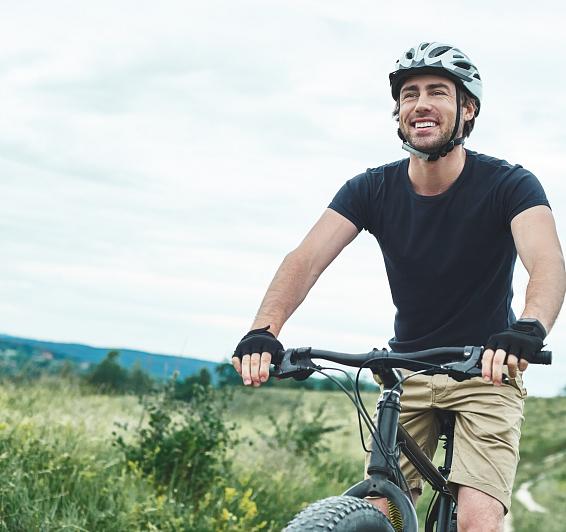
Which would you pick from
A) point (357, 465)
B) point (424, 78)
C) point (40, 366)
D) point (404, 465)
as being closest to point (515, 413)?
point (404, 465)

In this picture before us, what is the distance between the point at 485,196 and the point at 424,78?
0.63 metres

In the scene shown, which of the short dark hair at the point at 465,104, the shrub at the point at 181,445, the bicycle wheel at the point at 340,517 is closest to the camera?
the bicycle wheel at the point at 340,517

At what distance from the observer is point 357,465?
45.9 feet

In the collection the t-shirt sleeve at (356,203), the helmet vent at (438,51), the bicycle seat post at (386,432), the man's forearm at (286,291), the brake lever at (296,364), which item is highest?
the helmet vent at (438,51)

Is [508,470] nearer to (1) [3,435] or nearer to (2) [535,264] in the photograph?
(2) [535,264]

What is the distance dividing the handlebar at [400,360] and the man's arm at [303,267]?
1.77 feet

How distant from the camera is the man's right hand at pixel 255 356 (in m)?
3.80

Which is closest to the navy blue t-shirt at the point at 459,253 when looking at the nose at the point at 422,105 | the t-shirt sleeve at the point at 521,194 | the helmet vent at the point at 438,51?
the t-shirt sleeve at the point at 521,194

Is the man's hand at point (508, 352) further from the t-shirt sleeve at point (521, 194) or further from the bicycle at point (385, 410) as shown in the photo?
the t-shirt sleeve at point (521, 194)

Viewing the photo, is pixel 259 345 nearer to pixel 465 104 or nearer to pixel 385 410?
pixel 385 410

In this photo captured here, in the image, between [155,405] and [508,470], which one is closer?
[508,470]

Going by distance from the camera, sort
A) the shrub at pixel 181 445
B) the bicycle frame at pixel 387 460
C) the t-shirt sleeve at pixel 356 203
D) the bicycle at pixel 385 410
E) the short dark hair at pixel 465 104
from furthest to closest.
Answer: the shrub at pixel 181 445
the t-shirt sleeve at pixel 356 203
the short dark hair at pixel 465 104
the bicycle frame at pixel 387 460
the bicycle at pixel 385 410

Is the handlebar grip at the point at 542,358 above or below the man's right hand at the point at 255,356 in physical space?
above

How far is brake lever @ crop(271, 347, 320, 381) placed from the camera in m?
3.76
